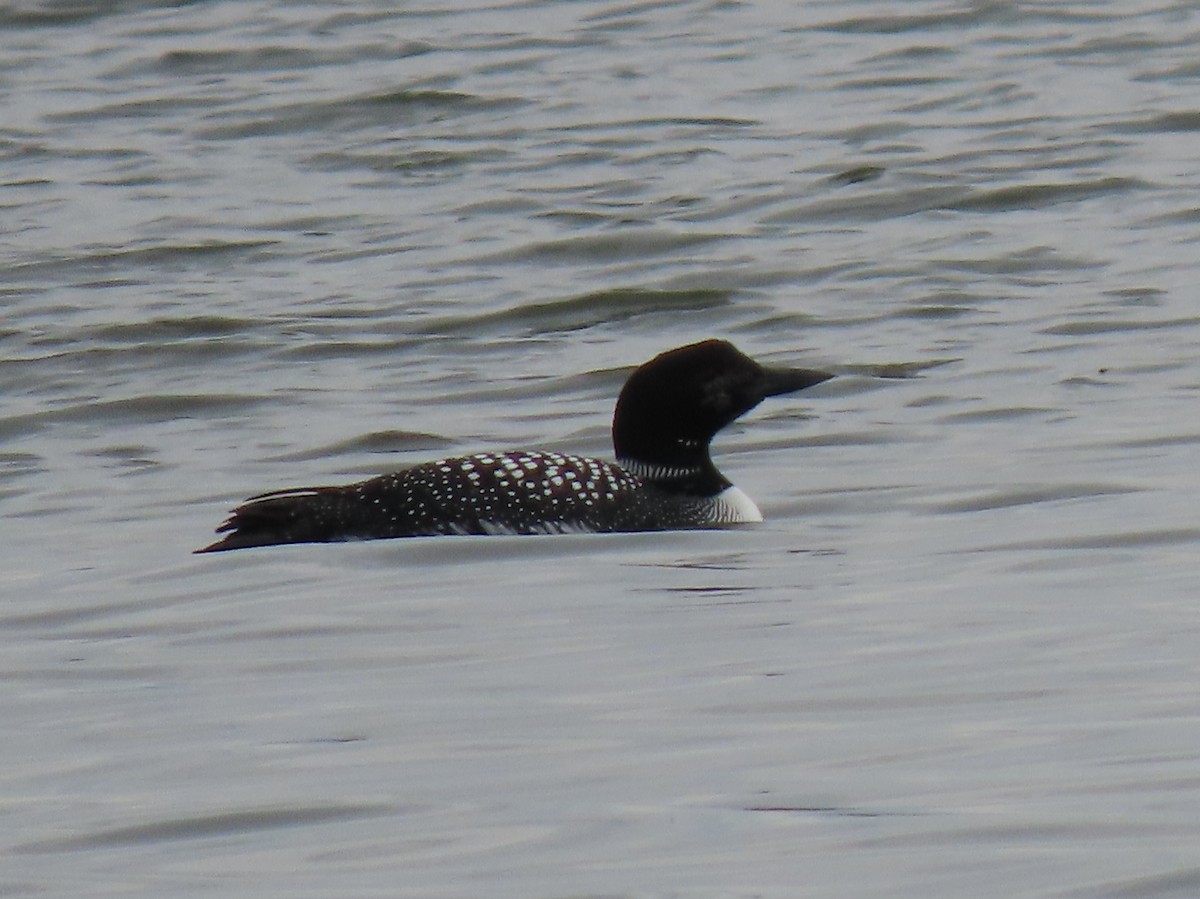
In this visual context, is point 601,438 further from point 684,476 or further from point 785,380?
point 684,476

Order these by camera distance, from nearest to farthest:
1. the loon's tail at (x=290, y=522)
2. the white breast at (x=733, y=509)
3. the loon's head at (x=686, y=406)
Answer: the loon's tail at (x=290, y=522) → the white breast at (x=733, y=509) → the loon's head at (x=686, y=406)

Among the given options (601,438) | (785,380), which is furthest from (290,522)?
(601,438)

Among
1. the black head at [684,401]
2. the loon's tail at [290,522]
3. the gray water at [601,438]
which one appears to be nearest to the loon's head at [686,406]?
the black head at [684,401]

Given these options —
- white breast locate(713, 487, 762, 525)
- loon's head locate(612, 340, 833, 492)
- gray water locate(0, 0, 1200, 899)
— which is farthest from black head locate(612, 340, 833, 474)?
gray water locate(0, 0, 1200, 899)

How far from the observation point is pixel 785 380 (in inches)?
318

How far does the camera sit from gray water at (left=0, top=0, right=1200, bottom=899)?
4039mm

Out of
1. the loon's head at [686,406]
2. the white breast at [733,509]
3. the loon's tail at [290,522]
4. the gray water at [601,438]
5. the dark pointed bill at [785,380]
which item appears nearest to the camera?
the gray water at [601,438]

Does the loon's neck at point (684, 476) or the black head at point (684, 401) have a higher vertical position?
the black head at point (684, 401)

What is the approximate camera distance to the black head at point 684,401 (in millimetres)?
7887

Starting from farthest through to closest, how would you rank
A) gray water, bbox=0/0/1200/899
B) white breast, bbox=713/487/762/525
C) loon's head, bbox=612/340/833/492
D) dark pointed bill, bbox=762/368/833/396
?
dark pointed bill, bbox=762/368/833/396 → loon's head, bbox=612/340/833/492 → white breast, bbox=713/487/762/525 → gray water, bbox=0/0/1200/899

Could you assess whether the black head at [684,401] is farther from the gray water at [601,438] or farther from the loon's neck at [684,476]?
the gray water at [601,438]

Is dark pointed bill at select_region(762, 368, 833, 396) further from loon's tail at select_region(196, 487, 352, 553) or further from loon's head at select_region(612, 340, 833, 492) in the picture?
loon's tail at select_region(196, 487, 352, 553)

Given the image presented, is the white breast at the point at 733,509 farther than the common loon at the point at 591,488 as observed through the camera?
Yes

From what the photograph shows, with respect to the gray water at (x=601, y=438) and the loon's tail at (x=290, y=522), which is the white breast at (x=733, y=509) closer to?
the gray water at (x=601, y=438)
